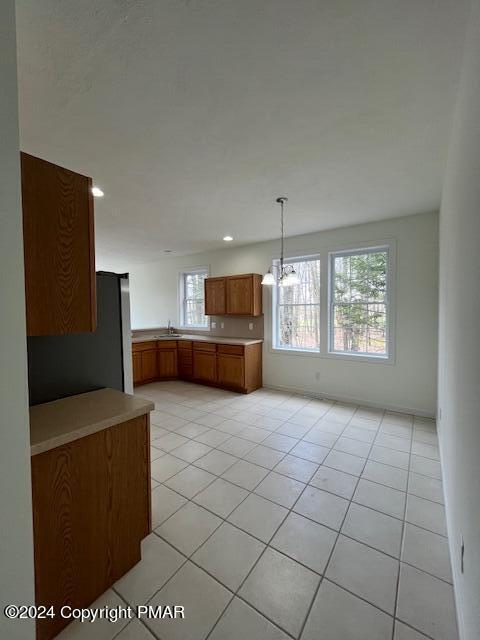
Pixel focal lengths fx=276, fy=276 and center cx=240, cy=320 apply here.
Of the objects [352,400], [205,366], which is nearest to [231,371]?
[205,366]

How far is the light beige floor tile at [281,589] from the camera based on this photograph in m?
1.36

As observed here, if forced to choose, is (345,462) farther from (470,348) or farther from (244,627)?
(470,348)

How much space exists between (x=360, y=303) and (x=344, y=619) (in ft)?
11.8

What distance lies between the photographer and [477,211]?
3.49 ft

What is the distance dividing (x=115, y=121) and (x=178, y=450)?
9.56ft

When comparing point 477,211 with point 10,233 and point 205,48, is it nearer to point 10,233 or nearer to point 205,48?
point 205,48

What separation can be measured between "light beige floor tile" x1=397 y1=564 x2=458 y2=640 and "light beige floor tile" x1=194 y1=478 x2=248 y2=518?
1104 mm

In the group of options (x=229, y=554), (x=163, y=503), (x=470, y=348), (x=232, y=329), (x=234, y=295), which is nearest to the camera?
(x=470, y=348)

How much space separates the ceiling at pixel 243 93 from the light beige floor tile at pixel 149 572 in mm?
2750

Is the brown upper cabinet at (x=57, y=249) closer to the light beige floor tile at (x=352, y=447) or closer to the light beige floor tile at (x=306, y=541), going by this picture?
the light beige floor tile at (x=306, y=541)

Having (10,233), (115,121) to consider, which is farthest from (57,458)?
(115,121)

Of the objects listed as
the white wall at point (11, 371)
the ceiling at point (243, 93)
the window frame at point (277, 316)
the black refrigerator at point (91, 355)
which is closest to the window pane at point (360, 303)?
the window frame at point (277, 316)

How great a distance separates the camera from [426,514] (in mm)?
2016

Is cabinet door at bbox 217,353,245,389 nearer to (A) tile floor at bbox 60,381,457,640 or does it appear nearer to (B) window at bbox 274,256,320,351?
(B) window at bbox 274,256,320,351
